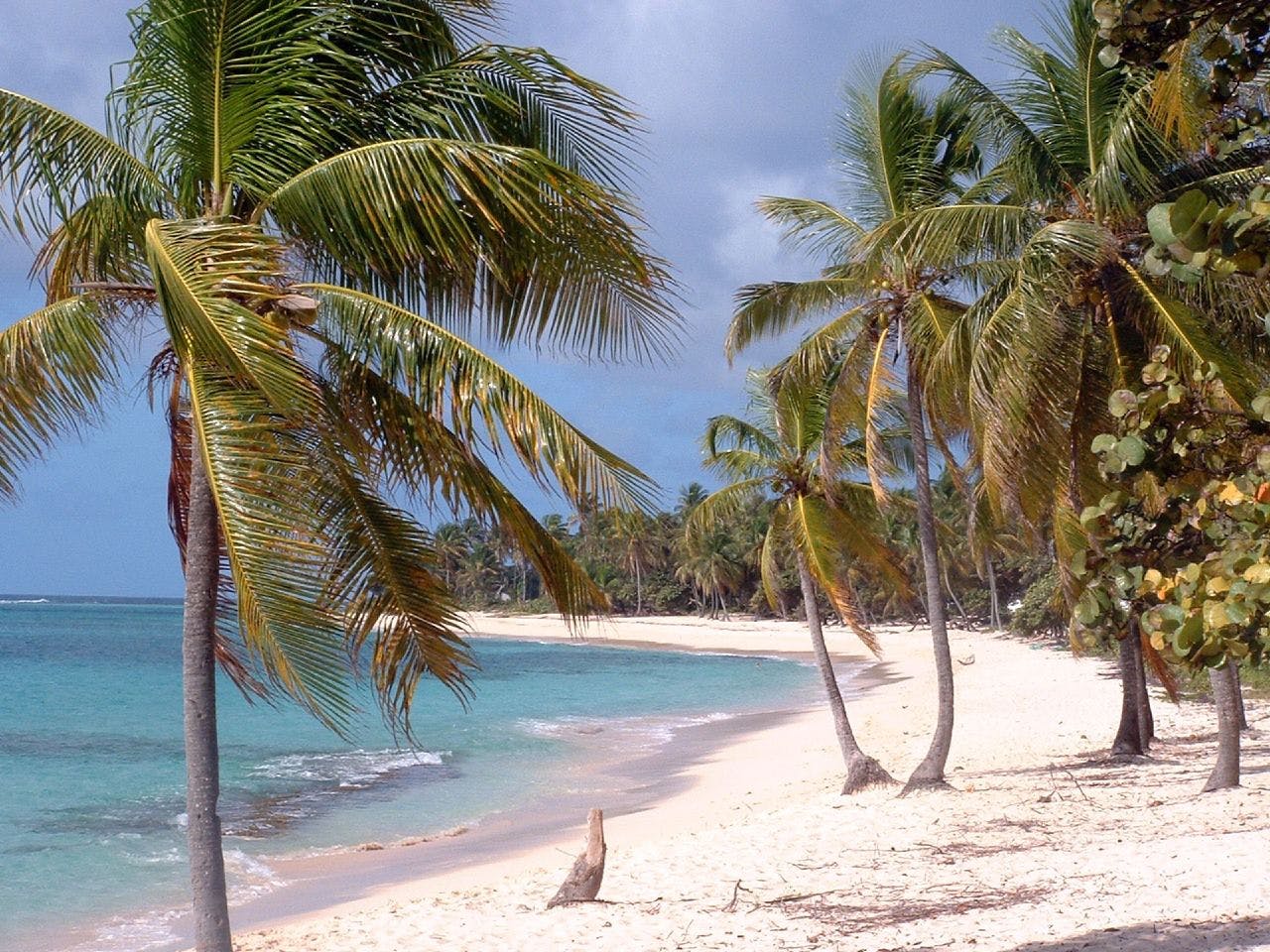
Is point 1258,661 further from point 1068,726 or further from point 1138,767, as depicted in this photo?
point 1068,726

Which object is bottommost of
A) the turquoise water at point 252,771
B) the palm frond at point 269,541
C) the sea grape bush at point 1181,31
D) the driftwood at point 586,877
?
the turquoise water at point 252,771

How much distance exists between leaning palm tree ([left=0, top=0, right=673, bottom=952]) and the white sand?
103 centimetres

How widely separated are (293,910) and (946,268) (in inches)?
351

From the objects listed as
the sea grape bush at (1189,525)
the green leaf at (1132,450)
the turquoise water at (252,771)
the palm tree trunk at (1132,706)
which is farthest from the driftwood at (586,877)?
the palm tree trunk at (1132,706)

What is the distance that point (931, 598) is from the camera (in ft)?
39.9

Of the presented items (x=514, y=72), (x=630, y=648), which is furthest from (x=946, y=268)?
(x=630, y=648)

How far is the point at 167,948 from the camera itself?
10.6 meters

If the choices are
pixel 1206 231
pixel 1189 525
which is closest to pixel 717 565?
pixel 1189 525

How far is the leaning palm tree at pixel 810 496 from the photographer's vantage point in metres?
13.1

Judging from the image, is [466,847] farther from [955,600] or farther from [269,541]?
[955,600]

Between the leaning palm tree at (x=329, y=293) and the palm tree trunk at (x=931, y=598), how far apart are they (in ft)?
24.4

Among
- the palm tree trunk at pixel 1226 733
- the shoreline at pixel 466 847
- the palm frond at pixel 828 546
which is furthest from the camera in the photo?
the palm frond at pixel 828 546

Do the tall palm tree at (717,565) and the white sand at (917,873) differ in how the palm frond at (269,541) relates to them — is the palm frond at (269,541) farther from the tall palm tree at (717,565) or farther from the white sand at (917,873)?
the tall palm tree at (717,565)

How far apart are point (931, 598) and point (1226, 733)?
304 centimetres
